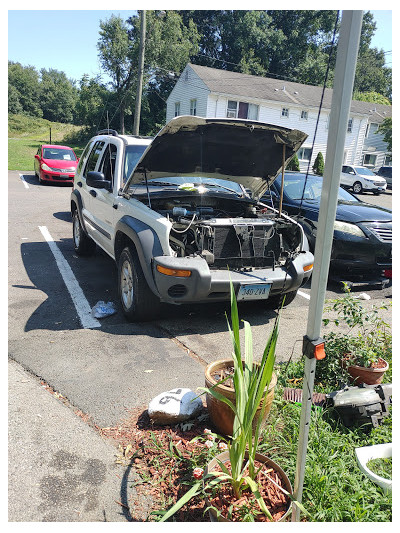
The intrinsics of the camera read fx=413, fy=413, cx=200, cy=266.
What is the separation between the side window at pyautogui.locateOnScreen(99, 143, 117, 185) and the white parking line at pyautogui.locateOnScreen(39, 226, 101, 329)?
61.2 inches

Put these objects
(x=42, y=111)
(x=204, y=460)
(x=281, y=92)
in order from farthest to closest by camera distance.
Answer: (x=42, y=111)
(x=281, y=92)
(x=204, y=460)

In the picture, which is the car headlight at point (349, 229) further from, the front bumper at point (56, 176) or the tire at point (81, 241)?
the front bumper at point (56, 176)

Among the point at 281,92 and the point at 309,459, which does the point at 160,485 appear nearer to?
the point at 309,459

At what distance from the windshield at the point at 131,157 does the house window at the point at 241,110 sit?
27052 millimetres

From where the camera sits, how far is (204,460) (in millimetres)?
2551

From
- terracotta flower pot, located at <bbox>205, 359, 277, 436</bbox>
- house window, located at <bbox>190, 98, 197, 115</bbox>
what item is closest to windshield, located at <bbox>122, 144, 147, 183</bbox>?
terracotta flower pot, located at <bbox>205, 359, 277, 436</bbox>

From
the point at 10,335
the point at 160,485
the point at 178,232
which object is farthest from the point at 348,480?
the point at 10,335

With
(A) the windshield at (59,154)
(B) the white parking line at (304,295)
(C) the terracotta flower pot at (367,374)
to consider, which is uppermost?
(A) the windshield at (59,154)

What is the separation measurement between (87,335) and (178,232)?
1.44m

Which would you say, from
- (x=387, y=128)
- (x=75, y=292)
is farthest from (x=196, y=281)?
(x=387, y=128)

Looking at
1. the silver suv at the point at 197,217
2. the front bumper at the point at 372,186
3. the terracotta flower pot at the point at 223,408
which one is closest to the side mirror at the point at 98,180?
the silver suv at the point at 197,217

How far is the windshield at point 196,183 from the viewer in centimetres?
559

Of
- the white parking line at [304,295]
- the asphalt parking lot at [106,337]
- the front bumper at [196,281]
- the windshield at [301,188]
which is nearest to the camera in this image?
the asphalt parking lot at [106,337]

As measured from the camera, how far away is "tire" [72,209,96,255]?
23.3ft
